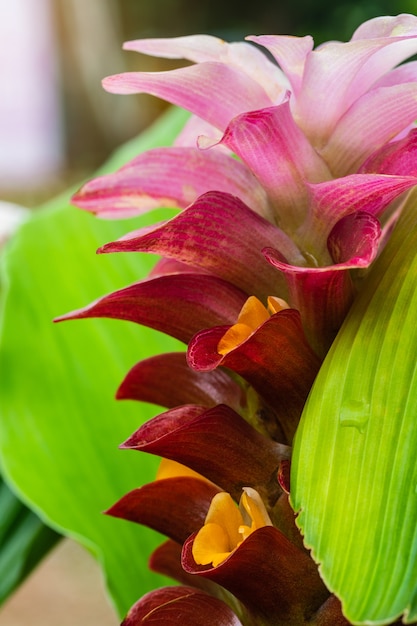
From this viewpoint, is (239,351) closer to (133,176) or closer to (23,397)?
(133,176)

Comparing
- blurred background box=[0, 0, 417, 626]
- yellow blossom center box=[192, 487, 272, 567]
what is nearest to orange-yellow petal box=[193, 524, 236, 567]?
yellow blossom center box=[192, 487, 272, 567]

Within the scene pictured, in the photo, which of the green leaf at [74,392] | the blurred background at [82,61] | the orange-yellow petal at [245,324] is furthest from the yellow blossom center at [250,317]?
the blurred background at [82,61]

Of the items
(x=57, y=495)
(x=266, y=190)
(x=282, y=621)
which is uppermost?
(x=266, y=190)

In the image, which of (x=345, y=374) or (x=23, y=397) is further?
(x=23, y=397)

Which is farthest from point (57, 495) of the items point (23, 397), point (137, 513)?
point (137, 513)

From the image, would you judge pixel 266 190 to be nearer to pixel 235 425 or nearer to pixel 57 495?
pixel 235 425

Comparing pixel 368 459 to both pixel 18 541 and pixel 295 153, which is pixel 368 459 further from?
pixel 18 541

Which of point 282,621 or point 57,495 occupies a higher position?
point 282,621
